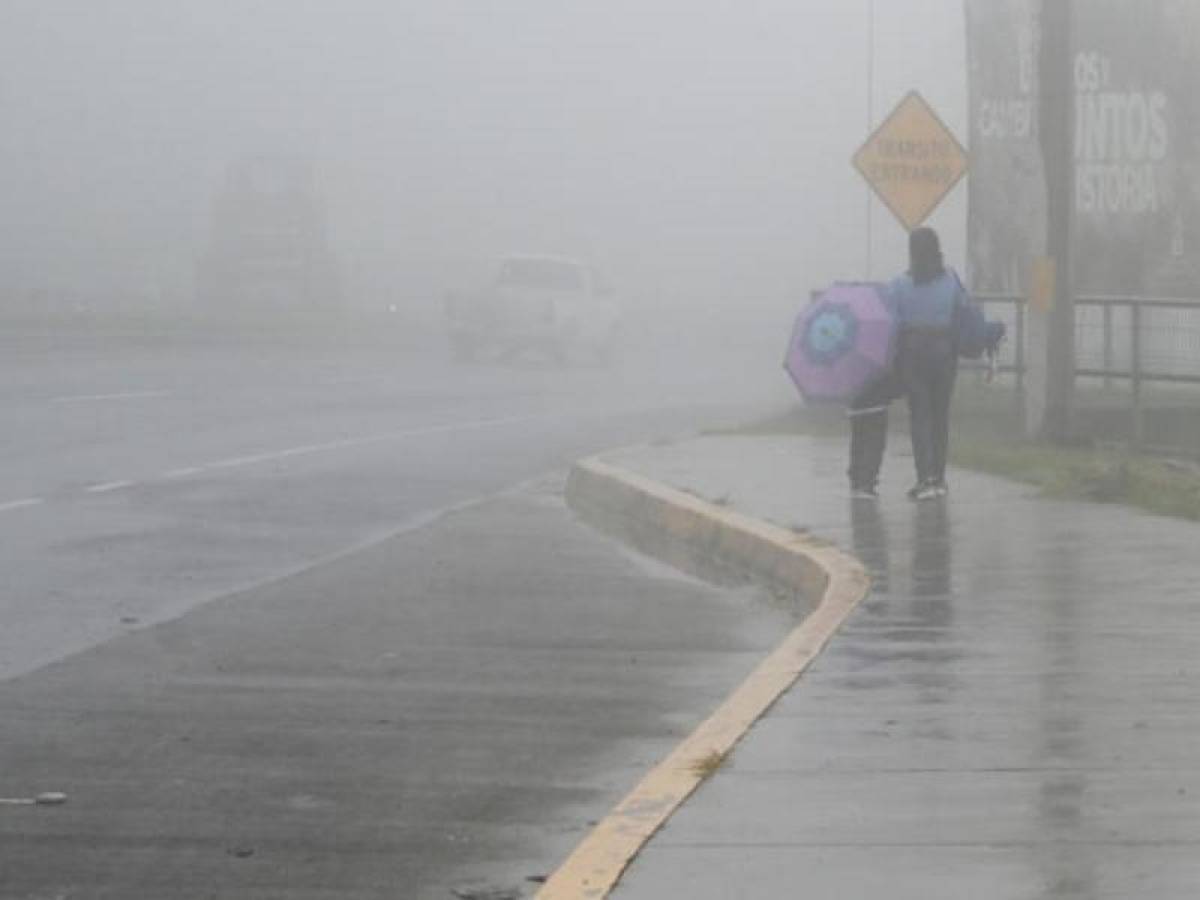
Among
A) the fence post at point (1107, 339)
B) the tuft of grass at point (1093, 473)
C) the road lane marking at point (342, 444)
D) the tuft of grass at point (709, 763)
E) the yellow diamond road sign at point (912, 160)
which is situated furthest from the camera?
the yellow diamond road sign at point (912, 160)

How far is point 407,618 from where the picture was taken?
48.4ft

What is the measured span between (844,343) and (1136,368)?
621 centimetres

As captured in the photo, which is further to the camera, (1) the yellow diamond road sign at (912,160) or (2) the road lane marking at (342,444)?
(1) the yellow diamond road sign at (912,160)

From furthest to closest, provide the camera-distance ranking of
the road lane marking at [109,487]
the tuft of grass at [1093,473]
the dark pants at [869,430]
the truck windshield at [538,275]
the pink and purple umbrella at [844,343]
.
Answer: the truck windshield at [538,275]
the road lane marking at [109,487]
the dark pants at [869,430]
the pink and purple umbrella at [844,343]
the tuft of grass at [1093,473]

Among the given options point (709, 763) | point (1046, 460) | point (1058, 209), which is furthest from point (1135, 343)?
point (709, 763)

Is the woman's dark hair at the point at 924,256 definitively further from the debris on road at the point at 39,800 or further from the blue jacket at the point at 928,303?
the debris on road at the point at 39,800

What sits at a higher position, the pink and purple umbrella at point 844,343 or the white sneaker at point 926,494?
the pink and purple umbrella at point 844,343

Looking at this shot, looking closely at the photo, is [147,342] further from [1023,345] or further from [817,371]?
[817,371]

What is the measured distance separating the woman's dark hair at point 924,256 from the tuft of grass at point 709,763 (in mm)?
9295

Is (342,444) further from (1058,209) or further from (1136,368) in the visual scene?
(1058,209)

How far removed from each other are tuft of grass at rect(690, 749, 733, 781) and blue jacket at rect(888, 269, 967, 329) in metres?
9.38

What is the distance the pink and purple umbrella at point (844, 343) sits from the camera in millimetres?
18875

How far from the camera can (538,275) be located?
5006 centimetres

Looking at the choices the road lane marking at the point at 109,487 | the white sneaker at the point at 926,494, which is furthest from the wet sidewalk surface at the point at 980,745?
the road lane marking at the point at 109,487
